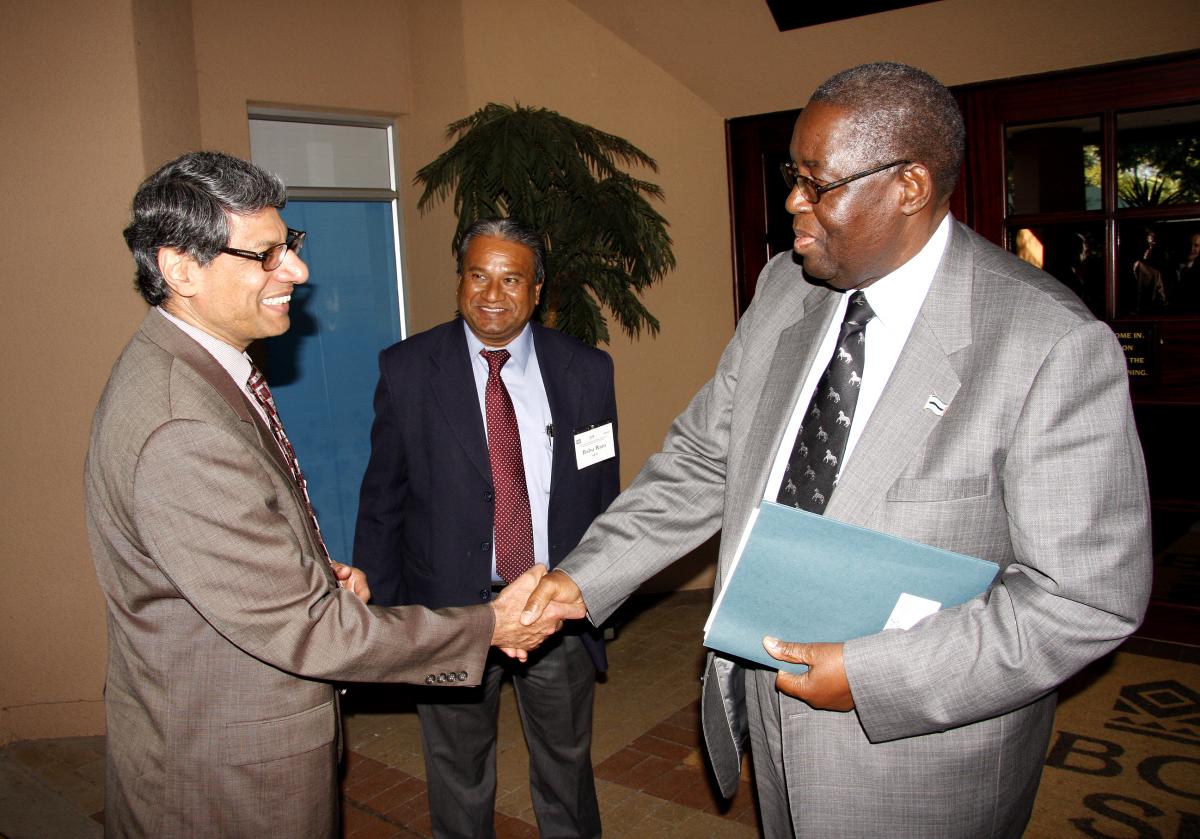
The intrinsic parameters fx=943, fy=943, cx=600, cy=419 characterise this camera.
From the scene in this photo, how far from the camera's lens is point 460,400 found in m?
3.32

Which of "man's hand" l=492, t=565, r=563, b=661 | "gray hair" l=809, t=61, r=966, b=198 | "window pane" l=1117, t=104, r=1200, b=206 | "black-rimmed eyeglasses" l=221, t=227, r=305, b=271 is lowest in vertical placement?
"man's hand" l=492, t=565, r=563, b=661

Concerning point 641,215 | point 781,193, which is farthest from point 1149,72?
point 641,215

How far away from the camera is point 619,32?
568 cm

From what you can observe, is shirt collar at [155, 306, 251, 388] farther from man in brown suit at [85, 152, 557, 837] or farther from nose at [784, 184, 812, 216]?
nose at [784, 184, 812, 216]

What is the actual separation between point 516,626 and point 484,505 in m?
0.75

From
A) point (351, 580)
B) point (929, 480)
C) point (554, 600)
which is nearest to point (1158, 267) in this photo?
point (929, 480)

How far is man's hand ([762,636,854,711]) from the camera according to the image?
73.2 inches

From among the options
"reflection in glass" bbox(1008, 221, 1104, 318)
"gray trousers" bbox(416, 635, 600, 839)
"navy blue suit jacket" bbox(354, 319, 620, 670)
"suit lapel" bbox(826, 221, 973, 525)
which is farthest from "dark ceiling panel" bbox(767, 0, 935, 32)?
"gray trousers" bbox(416, 635, 600, 839)

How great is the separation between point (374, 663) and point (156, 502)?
24.0 inches

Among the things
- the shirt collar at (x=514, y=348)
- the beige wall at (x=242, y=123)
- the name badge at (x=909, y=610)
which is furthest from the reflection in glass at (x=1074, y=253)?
the name badge at (x=909, y=610)

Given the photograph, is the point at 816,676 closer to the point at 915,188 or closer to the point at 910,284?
the point at 910,284

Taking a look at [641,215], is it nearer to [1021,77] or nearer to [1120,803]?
[1021,77]

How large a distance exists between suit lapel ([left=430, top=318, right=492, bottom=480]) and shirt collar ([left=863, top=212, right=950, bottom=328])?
1.63 meters

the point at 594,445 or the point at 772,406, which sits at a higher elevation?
the point at 772,406
